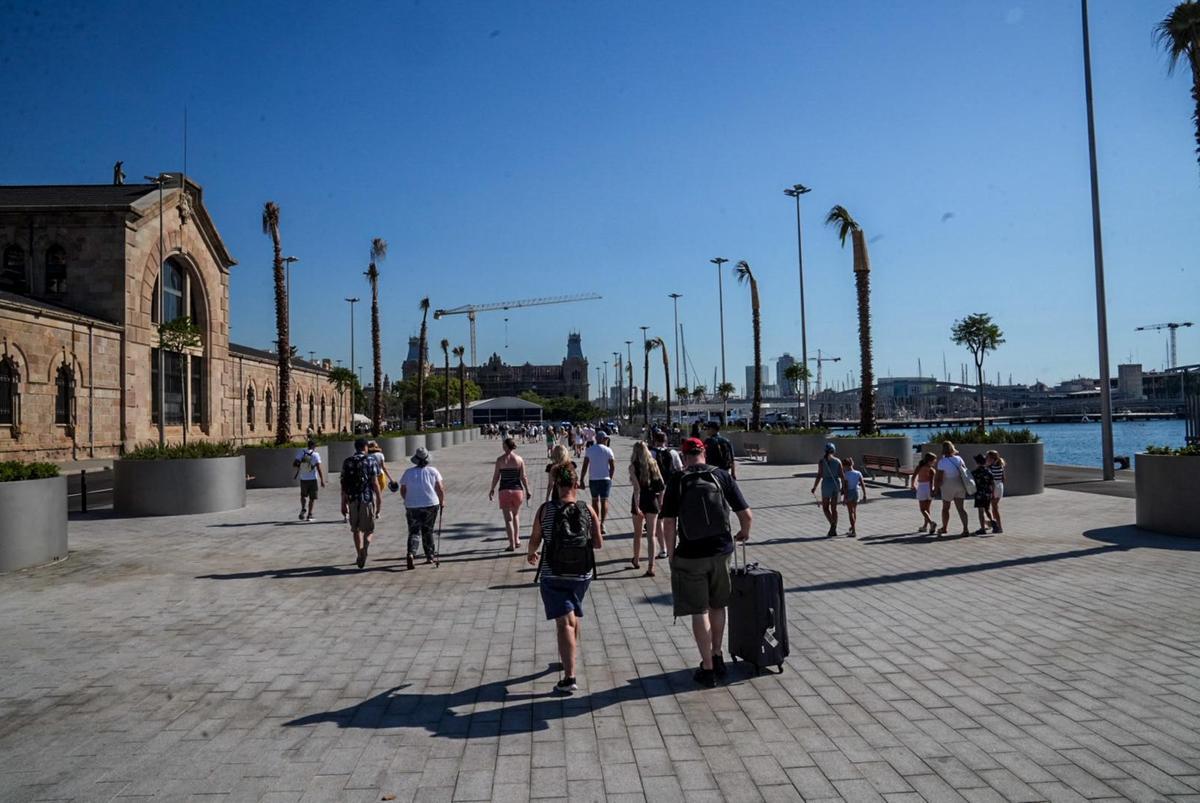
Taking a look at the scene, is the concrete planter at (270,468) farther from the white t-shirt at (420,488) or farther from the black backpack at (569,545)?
the black backpack at (569,545)

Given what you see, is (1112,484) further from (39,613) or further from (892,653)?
(39,613)

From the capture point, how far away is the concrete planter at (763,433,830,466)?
28531 millimetres

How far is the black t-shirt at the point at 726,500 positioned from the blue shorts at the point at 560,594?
31.1 inches

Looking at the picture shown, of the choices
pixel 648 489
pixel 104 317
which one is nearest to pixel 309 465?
pixel 648 489

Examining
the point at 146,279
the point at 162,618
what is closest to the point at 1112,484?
the point at 162,618

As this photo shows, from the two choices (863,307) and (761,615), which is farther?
(863,307)

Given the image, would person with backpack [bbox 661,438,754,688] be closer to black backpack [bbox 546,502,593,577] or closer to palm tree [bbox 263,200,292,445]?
black backpack [bbox 546,502,593,577]

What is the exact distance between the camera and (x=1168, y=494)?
11867mm

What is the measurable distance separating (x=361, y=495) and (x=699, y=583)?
594 cm

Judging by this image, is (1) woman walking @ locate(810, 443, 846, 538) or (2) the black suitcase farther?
(1) woman walking @ locate(810, 443, 846, 538)

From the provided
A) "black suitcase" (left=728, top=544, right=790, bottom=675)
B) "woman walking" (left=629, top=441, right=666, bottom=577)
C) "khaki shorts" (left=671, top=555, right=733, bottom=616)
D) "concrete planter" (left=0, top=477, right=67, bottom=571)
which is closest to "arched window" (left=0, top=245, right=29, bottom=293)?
"concrete planter" (left=0, top=477, right=67, bottom=571)

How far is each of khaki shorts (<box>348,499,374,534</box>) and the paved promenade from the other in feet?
1.99

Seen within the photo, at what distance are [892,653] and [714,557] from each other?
1935mm

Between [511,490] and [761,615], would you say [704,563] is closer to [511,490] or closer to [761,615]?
[761,615]
